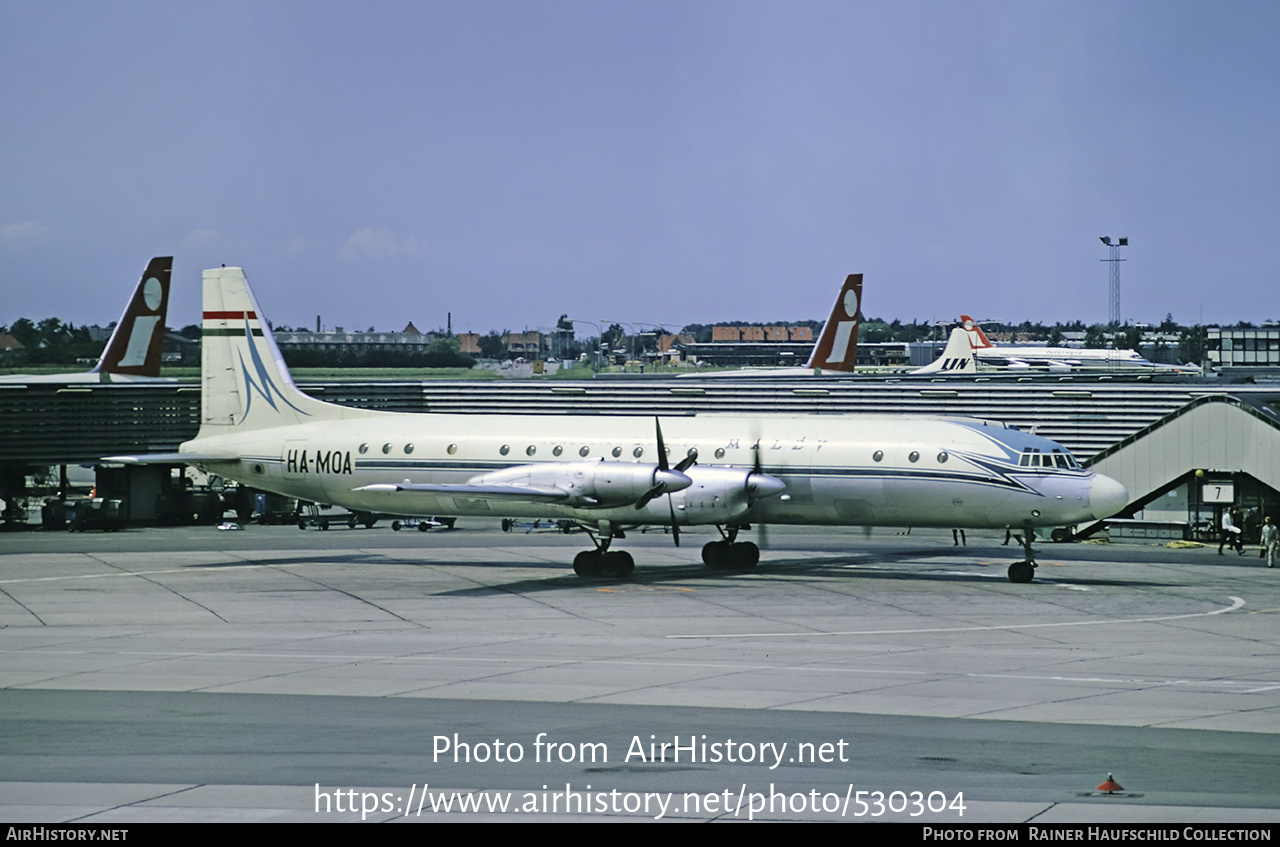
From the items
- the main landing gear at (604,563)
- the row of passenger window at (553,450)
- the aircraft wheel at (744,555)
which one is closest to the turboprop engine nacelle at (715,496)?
the main landing gear at (604,563)

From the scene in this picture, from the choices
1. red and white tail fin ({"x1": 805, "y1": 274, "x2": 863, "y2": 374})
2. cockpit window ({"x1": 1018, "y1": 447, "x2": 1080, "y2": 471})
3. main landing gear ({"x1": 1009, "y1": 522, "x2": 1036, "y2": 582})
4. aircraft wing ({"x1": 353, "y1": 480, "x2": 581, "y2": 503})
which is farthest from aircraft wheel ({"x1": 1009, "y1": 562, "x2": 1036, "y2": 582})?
red and white tail fin ({"x1": 805, "y1": 274, "x2": 863, "y2": 374})

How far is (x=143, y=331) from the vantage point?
5678 cm

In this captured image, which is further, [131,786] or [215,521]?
[215,521]

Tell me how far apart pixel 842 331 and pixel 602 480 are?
35127 millimetres

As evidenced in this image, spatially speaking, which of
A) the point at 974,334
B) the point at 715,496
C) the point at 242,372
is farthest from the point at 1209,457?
the point at 974,334

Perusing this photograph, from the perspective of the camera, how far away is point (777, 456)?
1420 inches

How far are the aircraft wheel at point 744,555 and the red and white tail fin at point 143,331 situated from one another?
3247cm

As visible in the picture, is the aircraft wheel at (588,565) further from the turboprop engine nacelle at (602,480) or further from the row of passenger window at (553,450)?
the row of passenger window at (553,450)

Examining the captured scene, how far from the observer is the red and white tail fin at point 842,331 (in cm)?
6656

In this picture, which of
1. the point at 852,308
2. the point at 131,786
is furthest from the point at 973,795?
the point at 852,308

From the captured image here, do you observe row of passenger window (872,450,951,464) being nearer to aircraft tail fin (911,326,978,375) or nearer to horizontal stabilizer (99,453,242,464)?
horizontal stabilizer (99,453,242,464)

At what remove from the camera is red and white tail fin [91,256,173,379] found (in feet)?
185
